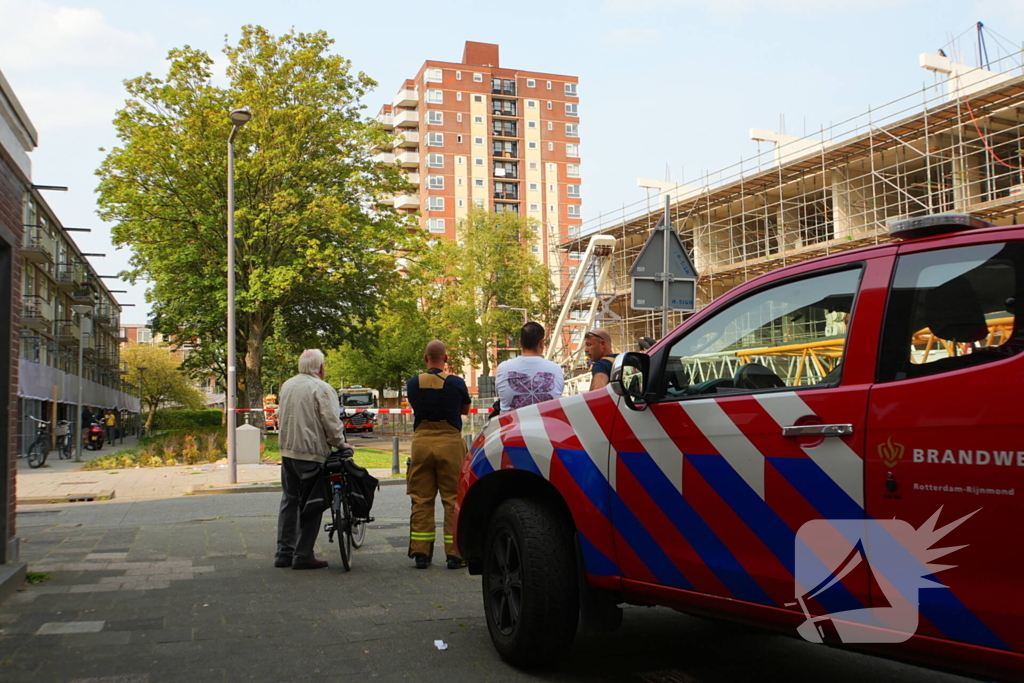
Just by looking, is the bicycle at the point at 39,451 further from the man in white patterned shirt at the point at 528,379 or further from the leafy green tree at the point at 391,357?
the leafy green tree at the point at 391,357

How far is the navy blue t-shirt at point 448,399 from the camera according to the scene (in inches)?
298

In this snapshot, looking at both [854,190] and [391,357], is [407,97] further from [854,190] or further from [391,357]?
[854,190]

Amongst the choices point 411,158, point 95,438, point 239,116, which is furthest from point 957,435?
point 411,158

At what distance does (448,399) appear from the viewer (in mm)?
7594

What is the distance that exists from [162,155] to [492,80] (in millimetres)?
62856

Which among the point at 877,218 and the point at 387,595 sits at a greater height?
the point at 877,218

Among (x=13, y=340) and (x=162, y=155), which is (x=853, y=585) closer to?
(x=13, y=340)

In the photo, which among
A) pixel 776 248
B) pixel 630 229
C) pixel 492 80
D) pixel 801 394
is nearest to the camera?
pixel 801 394

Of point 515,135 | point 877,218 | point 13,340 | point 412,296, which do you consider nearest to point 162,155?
point 412,296

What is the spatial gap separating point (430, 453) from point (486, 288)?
47568 millimetres

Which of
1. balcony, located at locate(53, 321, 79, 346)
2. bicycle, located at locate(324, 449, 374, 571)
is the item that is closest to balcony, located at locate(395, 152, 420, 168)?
balcony, located at locate(53, 321, 79, 346)

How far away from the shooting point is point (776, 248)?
35938 millimetres

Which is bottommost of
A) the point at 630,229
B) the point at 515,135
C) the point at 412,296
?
the point at 412,296

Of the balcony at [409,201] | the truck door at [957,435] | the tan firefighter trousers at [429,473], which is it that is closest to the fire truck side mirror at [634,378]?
the truck door at [957,435]
